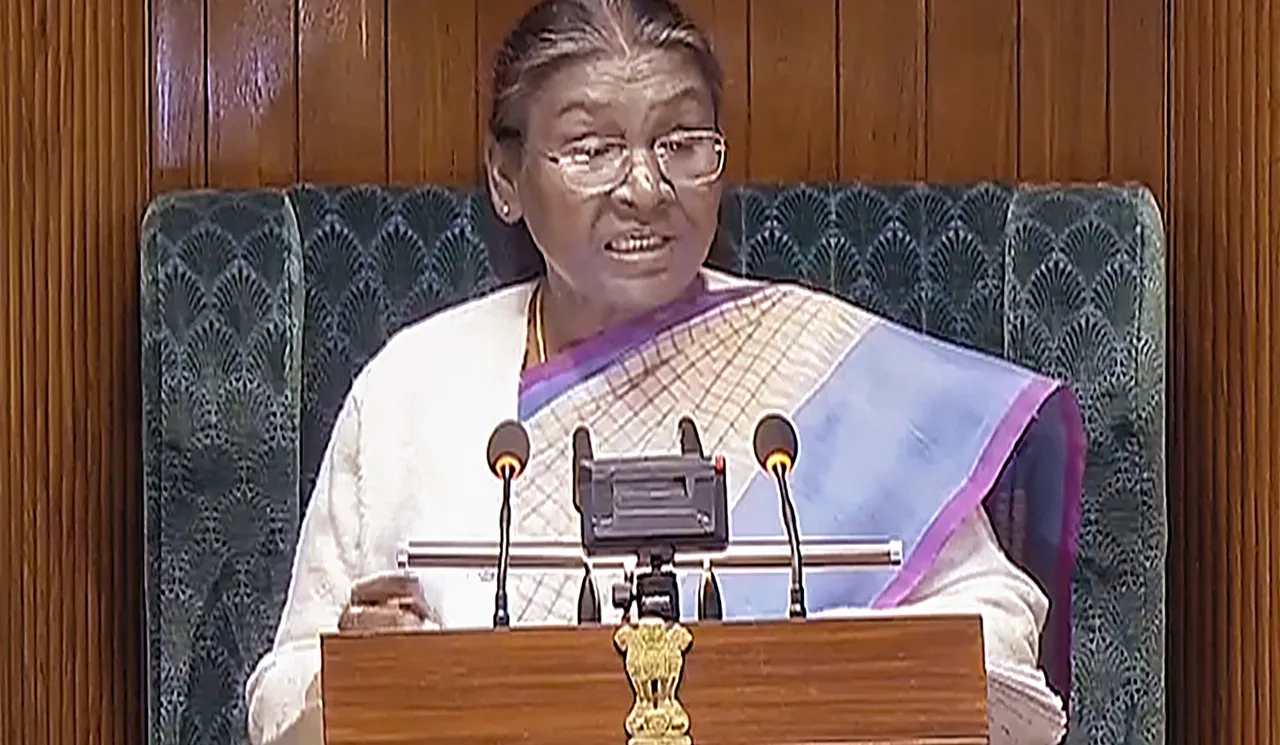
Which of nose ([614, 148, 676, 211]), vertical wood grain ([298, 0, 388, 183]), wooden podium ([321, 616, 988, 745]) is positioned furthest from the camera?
vertical wood grain ([298, 0, 388, 183])

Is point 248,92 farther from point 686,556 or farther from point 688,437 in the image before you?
point 686,556

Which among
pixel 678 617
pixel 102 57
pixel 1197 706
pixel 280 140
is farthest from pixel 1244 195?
pixel 102 57

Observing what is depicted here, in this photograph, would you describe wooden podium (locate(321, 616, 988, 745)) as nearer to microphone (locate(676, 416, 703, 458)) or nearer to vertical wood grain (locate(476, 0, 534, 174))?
microphone (locate(676, 416, 703, 458))

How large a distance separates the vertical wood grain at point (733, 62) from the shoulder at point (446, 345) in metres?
0.31

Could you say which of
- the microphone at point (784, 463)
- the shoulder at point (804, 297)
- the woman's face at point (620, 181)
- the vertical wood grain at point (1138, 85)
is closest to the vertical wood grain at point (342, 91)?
the woman's face at point (620, 181)

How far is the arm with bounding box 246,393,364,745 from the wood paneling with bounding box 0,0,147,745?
0.24 m

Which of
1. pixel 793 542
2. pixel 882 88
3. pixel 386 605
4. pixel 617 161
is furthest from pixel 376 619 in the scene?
pixel 882 88

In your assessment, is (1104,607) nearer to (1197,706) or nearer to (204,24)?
(1197,706)

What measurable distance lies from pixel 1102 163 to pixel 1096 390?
0.33 meters

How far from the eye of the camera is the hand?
2367mm

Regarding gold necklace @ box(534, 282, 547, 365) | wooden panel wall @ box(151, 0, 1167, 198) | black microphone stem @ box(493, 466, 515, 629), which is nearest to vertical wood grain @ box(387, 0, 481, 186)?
wooden panel wall @ box(151, 0, 1167, 198)

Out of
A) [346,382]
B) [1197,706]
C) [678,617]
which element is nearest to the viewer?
[678,617]

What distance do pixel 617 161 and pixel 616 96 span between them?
0.07 meters

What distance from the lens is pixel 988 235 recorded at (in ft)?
8.36
